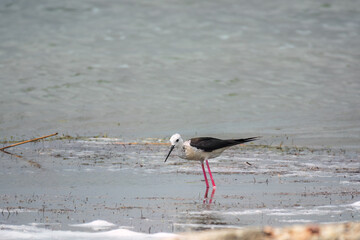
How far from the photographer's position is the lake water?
31.9 ft

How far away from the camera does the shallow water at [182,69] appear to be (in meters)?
23.6

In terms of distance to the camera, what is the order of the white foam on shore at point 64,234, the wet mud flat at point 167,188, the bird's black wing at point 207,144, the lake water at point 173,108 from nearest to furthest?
the white foam on shore at point 64,234
the wet mud flat at point 167,188
the lake water at point 173,108
the bird's black wing at point 207,144

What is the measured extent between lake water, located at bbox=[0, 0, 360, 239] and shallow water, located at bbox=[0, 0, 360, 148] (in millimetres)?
98

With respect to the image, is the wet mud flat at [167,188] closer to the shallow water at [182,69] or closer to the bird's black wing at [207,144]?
the bird's black wing at [207,144]

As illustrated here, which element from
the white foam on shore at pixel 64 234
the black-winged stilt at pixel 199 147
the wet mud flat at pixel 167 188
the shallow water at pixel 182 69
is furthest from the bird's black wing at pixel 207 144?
the shallow water at pixel 182 69

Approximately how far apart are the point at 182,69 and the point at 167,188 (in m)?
23.8

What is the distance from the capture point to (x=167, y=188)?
11.6m

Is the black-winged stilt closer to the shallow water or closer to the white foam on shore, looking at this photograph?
the white foam on shore

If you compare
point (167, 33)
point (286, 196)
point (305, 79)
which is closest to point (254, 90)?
point (305, 79)

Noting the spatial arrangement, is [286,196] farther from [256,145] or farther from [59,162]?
[256,145]

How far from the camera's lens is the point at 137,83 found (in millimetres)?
32281

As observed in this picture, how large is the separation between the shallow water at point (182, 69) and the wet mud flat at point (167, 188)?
414cm

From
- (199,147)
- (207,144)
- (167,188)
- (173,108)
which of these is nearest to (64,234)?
(167,188)

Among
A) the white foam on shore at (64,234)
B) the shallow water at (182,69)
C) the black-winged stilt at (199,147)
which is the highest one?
the white foam on shore at (64,234)
